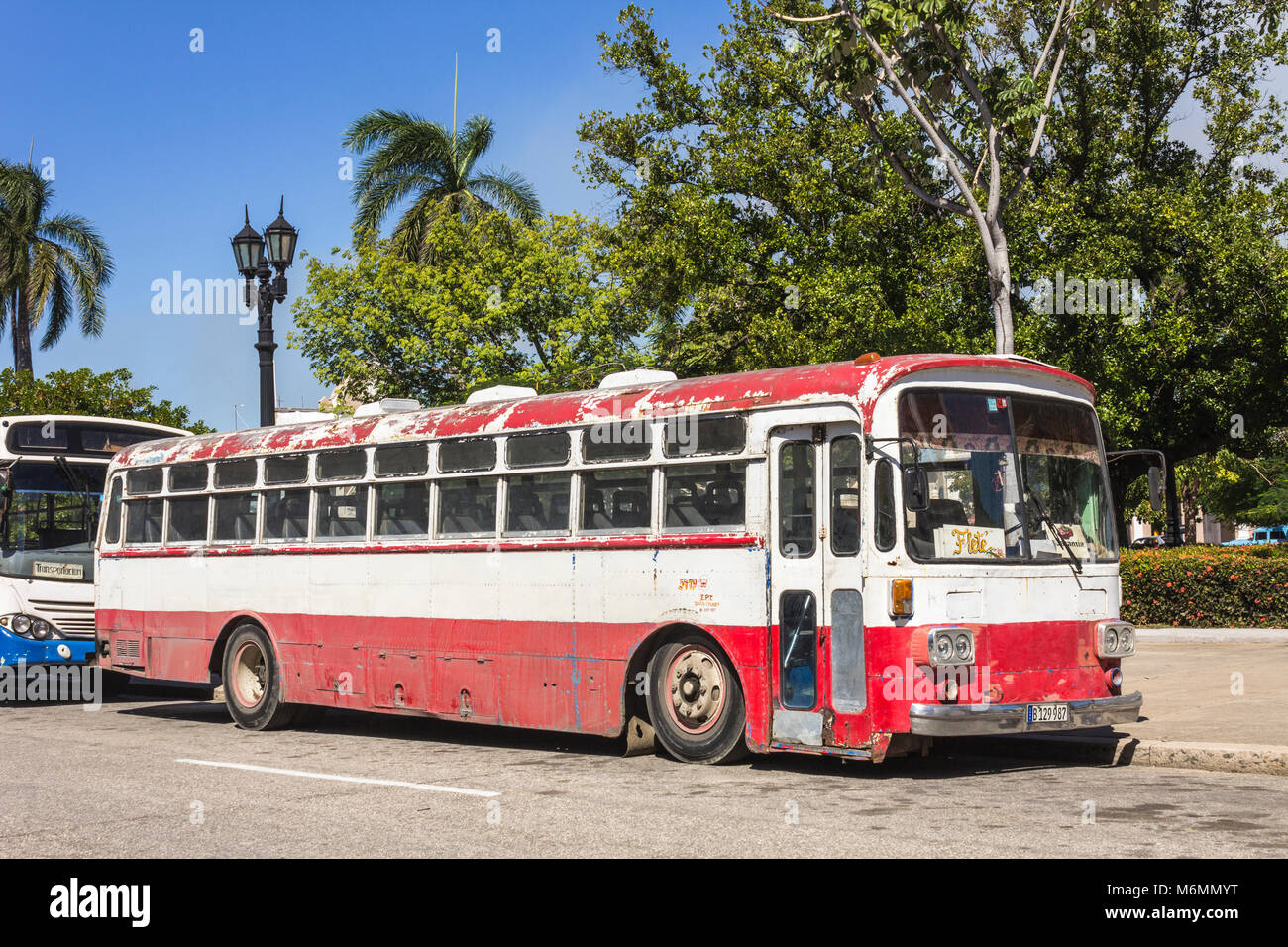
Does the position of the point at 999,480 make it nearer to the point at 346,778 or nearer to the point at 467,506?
the point at 467,506

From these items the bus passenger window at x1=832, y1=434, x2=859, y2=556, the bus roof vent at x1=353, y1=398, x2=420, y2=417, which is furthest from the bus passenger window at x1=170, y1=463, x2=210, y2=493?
the bus passenger window at x1=832, y1=434, x2=859, y2=556

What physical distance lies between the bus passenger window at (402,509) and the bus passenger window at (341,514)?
273 millimetres

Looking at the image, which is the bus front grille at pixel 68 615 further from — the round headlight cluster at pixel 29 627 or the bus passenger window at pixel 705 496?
the bus passenger window at pixel 705 496

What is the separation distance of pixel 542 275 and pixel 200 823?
2734 centimetres

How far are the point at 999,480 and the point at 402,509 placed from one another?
19.8 ft

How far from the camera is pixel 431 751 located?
42.5 feet

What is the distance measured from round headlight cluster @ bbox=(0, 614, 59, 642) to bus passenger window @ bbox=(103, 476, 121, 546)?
1600mm

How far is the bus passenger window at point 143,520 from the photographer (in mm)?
16812

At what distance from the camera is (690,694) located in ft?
37.3

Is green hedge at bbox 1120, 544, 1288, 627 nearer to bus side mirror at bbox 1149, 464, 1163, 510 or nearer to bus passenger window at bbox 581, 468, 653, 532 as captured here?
bus side mirror at bbox 1149, 464, 1163, 510

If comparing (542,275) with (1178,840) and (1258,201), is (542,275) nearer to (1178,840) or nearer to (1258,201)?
(1258,201)

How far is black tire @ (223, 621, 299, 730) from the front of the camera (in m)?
15.2

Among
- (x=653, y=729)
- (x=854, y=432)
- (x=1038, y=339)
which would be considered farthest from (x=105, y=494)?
(x=1038, y=339)
